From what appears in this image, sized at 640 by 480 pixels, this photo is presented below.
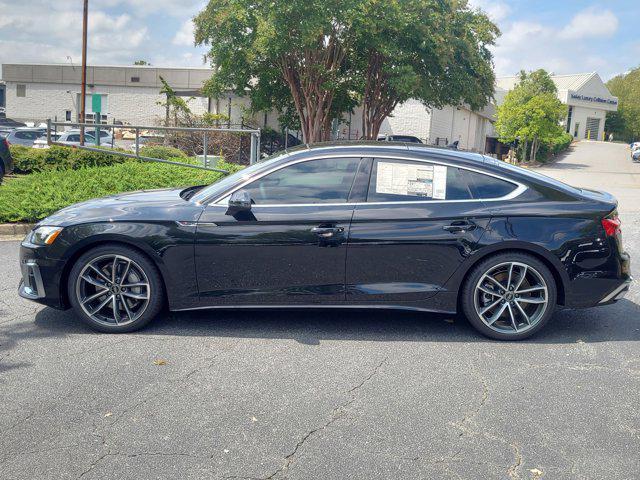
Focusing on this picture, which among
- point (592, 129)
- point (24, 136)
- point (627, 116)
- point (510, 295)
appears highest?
point (627, 116)

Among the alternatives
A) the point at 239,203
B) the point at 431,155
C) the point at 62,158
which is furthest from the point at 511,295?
the point at 62,158

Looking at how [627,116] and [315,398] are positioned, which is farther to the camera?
[627,116]

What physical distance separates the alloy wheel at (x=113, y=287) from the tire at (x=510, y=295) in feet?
8.53

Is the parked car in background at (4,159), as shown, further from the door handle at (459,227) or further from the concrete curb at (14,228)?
the door handle at (459,227)

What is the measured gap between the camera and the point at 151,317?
517cm

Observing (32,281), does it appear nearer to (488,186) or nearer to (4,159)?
(488,186)

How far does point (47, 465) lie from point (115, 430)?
43 cm

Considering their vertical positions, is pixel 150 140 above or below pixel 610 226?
above

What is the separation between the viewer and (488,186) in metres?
5.22

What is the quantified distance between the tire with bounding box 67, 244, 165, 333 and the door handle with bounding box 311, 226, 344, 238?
1.31 m

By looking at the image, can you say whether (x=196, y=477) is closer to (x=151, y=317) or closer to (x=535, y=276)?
(x=151, y=317)

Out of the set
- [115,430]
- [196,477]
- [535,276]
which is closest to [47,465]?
[115,430]

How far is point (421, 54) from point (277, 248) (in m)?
21.4

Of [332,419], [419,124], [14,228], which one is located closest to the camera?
[332,419]
